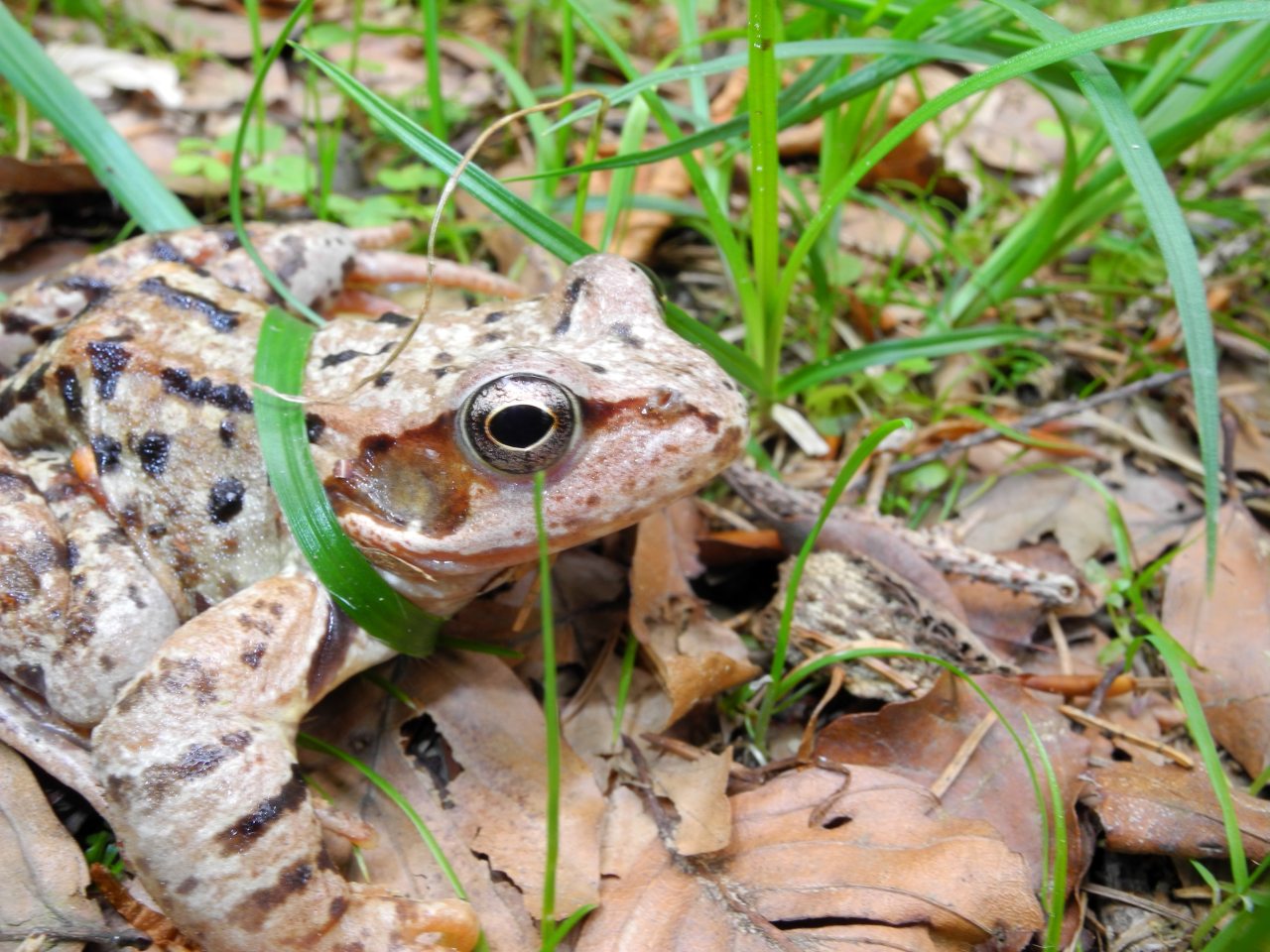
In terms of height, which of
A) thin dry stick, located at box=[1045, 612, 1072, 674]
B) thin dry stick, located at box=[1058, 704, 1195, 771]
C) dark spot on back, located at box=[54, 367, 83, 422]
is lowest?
thin dry stick, located at box=[1058, 704, 1195, 771]

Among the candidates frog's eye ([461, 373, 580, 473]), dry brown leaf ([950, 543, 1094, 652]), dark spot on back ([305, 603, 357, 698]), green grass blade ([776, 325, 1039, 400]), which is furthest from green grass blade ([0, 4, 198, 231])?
dry brown leaf ([950, 543, 1094, 652])

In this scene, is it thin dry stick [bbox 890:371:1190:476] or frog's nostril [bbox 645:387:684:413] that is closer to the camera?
frog's nostril [bbox 645:387:684:413]

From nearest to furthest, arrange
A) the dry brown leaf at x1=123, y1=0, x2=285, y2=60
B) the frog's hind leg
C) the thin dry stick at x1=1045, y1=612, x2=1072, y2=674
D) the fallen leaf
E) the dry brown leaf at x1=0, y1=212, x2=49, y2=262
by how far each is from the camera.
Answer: the frog's hind leg → the thin dry stick at x1=1045, y1=612, x2=1072, y2=674 → the dry brown leaf at x1=0, y1=212, x2=49, y2=262 → the fallen leaf → the dry brown leaf at x1=123, y1=0, x2=285, y2=60


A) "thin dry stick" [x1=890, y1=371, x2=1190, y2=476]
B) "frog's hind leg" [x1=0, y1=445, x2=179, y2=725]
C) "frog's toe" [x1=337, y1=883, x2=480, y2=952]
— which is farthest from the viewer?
"thin dry stick" [x1=890, y1=371, x2=1190, y2=476]

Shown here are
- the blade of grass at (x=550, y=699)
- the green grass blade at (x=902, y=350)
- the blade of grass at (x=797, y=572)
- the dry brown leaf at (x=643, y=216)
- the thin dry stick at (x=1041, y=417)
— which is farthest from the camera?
the dry brown leaf at (x=643, y=216)

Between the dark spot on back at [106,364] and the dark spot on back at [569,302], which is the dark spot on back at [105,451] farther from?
the dark spot on back at [569,302]

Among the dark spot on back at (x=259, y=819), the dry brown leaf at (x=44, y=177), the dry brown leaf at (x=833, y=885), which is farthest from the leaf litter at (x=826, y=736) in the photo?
the dry brown leaf at (x=44, y=177)

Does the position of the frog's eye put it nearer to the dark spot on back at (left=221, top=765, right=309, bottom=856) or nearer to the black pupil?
the black pupil
